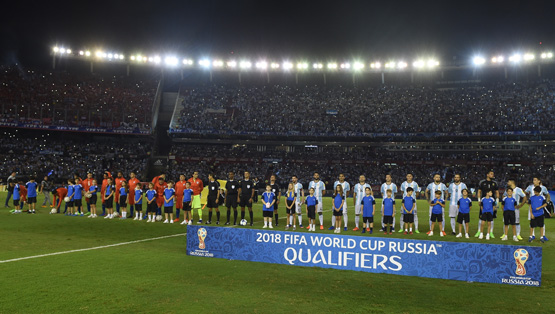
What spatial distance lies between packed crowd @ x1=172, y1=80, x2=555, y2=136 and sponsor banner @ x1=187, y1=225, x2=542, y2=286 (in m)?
43.5

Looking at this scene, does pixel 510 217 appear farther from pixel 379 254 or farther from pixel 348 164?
pixel 348 164

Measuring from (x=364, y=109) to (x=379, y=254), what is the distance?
48423 mm

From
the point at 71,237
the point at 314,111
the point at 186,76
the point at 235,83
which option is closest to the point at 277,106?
the point at 314,111

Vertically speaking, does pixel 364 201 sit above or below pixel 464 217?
above

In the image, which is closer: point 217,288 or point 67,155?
point 217,288

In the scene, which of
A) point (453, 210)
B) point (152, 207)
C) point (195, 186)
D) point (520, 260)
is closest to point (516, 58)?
point (453, 210)

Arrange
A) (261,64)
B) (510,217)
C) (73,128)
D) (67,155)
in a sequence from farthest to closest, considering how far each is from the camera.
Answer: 1. (261,64)
2. (67,155)
3. (73,128)
4. (510,217)

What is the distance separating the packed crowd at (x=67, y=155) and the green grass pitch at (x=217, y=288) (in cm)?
3832

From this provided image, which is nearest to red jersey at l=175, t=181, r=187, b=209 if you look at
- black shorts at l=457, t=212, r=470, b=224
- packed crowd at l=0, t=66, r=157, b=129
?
black shorts at l=457, t=212, r=470, b=224

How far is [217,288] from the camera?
736 centimetres

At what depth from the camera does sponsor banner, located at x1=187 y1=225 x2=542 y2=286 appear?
25.2 ft

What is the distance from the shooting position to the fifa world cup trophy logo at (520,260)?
756 cm

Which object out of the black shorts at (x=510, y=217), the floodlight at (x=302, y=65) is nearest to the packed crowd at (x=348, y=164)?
the floodlight at (x=302, y=65)

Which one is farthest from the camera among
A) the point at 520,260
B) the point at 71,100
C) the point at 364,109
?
the point at 364,109
